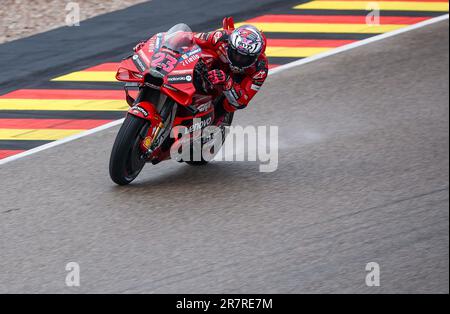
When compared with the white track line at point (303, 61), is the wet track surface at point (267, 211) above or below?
below

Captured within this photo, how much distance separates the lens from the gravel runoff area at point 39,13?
16094 millimetres

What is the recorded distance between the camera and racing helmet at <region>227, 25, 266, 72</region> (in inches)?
417

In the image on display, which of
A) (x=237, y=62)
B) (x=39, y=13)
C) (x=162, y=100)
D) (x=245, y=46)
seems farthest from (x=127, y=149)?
(x=39, y=13)

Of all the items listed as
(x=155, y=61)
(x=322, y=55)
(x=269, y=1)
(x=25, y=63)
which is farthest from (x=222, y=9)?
(x=155, y=61)

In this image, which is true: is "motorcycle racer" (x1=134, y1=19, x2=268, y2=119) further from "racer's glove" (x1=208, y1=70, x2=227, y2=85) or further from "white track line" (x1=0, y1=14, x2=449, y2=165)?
"white track line" (x1=0, y1=14, x2=449, y2=165)

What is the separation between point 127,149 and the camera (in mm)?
10445

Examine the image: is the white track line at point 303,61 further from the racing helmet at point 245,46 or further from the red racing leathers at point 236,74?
the racing helmet at point 245,46

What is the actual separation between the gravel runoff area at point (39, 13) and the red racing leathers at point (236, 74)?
554cm

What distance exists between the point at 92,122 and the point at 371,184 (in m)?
3.74

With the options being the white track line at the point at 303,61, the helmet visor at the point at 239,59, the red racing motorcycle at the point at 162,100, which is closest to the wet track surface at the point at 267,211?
the white track line at the point at 303,61

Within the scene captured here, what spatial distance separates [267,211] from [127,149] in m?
1.45

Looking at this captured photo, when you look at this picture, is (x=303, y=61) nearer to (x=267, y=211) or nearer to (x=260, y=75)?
(x=260, y=75)

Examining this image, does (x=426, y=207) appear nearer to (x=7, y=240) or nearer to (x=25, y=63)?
(x=7, y=240)

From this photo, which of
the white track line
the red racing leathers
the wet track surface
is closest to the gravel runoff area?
the white track line
